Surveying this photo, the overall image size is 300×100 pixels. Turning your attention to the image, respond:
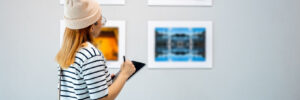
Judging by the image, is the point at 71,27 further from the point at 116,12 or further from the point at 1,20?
the point at 1,20

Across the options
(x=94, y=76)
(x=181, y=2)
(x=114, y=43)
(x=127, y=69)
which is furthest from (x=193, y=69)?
(x=94, y=76)

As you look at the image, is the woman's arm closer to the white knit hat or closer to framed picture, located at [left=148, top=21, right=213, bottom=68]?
the white knit hat

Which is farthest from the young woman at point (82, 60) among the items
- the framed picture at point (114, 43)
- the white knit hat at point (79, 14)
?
the framed picture at point (114, 43)

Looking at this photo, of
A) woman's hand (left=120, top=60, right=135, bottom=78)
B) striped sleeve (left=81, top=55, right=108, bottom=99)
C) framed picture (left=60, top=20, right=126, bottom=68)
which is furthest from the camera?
framed picture (left=60, top=20, right=126, bottom=68)

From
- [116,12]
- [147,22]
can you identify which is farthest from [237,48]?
[116,12]

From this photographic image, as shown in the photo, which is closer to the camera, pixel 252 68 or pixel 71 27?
pixel 71 27

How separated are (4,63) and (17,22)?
315 millimetres

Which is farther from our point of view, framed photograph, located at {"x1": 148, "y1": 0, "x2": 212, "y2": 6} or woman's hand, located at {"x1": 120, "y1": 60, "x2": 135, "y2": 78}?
framed photograph, located at {"x1": 148, "y1": 0, "x2": 212, "y2": 6}

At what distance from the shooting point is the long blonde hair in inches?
40.1

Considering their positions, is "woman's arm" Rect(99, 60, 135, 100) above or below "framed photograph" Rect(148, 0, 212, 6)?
below

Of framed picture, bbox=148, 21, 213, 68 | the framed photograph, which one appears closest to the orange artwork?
framed picture, bbox=148, 21, 213, 68

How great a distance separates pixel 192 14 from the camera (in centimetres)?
210

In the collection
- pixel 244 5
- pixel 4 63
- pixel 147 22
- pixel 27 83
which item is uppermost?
pixel 244 5

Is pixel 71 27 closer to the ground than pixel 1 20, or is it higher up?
closer to the ground
